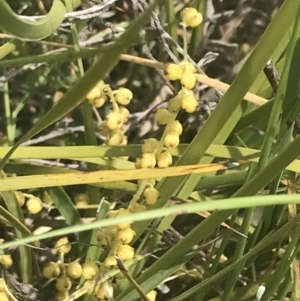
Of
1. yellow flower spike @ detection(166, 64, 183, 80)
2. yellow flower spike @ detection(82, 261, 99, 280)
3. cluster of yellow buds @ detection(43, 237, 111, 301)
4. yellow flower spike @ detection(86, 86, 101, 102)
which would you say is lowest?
cluster of yellow buds @ detection(43, 237, 111, 301)

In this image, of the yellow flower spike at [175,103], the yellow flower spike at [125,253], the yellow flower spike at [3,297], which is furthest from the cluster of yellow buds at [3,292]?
the yellow flower spike at [175,103]

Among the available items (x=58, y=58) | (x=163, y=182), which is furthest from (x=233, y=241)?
(x=58, y=58)

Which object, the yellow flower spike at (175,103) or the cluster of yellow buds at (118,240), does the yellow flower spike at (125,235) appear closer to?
the cluster of yellow buds at (118,240)

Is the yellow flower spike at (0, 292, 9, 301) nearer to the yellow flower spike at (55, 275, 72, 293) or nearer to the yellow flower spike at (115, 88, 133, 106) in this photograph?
the yellow flower spike at (55, 275, 72, 293)

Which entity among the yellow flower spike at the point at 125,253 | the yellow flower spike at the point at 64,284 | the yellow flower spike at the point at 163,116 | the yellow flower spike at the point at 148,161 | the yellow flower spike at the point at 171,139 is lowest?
the yellow flower spike at the point at 64,284

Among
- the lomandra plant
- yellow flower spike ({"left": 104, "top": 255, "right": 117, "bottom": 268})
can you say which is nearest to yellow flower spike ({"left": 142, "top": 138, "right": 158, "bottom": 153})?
the lomandra plant

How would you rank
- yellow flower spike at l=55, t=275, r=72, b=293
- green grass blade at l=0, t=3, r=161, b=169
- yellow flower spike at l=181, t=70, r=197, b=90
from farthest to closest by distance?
yellow flower spike at l=55, t=275, r=72, b=293 < yellow flower spike at l=181, t=70, r=197, b=90 < green grass blade at l=0, t=3, r=161, b=169

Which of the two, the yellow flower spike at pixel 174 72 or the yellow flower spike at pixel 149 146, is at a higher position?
the yellow flower spike at pixel 174 72

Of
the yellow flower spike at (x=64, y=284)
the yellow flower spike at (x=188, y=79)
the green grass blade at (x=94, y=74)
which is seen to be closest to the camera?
the green grass blade at (x=94, y=74)
